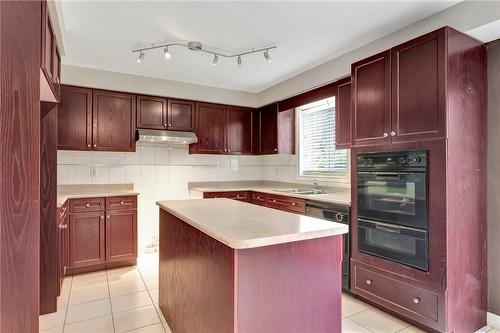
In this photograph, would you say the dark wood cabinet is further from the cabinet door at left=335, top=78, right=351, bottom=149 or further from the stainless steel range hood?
the cabinet door at left=335, top=78, right=351, bottom=149

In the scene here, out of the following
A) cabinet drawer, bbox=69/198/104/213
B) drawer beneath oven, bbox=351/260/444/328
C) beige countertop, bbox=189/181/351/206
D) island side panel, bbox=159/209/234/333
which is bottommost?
drawer beneath oven, bbox=351/260/444/328

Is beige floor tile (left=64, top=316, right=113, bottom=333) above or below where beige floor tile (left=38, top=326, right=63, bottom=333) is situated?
below

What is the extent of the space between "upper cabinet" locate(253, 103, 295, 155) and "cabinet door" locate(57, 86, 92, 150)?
247 cm

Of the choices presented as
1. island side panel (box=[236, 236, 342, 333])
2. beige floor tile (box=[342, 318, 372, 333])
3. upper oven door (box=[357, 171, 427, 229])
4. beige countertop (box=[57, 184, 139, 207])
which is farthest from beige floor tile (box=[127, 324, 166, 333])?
upper oven door (box=[357, 171, 427, 229])

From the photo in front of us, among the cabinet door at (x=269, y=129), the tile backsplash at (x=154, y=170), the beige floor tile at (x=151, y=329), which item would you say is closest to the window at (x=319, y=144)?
the tile backsplash at (x=154, y=170)

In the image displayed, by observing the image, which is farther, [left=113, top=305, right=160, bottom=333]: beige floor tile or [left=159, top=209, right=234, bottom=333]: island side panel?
[left=113, top=305, right=160, bottom=333]: beige floor tile

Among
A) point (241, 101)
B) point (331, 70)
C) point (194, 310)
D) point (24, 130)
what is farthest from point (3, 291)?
point (241, 101)

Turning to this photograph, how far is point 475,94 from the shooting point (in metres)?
2.20

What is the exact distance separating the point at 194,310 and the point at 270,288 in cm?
63

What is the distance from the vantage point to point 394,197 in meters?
2.31

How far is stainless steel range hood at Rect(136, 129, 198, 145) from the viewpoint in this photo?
3783mm

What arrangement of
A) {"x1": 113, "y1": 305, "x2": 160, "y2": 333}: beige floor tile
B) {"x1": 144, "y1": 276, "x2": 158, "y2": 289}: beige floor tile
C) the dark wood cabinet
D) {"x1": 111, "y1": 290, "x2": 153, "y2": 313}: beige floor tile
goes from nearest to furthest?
{"x1": 113, "y1": 305, "x2": 160, "y2": 333}: beige floor tile < {"x1": 111, "y1": 290, "x2": 153, "y2": 313}: beige floor tile < {"x1": 144, "y1": 276, "x2": 158, "y2": 289}: beige floor tile < the dark wood cabinet

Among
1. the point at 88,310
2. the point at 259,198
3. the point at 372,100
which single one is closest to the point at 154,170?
the point at 259,198

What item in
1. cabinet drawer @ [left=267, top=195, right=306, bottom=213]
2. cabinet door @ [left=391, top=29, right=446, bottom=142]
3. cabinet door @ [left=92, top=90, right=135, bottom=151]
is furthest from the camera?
cabinet door @ [left=92, top=90, right=135, bottom=151]
